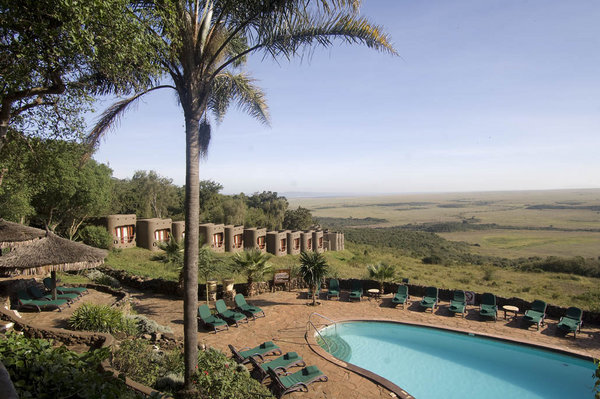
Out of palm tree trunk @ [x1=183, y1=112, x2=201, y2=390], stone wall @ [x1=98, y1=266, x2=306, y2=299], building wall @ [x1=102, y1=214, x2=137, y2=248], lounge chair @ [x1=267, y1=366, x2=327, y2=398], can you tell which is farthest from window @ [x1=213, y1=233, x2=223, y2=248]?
palm tree trunk @ [x1=183, y1=112, x2=201, y2=390]

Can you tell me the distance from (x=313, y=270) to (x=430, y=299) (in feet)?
17.1

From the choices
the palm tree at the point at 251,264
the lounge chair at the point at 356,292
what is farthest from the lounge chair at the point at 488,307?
the palm tree at the point at 251,264

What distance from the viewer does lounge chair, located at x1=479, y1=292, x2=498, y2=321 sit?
13703 mm

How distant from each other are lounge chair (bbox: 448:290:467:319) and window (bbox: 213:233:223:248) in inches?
973

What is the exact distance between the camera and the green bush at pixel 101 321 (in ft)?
32.1

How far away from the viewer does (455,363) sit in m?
11.4

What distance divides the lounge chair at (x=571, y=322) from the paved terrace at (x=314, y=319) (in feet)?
0.77

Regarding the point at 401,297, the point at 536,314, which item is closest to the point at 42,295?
the point at 401,297

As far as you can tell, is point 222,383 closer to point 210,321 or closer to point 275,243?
point 210,321

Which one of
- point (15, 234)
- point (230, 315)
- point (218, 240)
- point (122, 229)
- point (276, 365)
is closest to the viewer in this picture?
point (276, 365)

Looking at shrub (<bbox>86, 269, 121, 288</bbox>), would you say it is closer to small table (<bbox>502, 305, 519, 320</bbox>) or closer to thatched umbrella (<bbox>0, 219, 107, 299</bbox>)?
thatched umbrella (<bbox>0, 219, 107, 299</bbox>)

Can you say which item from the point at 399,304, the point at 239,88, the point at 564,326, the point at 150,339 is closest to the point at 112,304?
the point at 150,339

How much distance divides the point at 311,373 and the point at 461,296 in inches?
376

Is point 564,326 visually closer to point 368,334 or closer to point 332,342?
point 368,334
